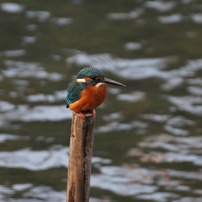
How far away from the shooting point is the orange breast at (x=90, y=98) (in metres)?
4.77

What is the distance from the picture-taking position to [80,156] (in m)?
4.89

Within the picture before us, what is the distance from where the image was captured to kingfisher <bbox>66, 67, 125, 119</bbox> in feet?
15.6

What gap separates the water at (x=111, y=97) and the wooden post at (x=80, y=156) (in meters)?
2.30

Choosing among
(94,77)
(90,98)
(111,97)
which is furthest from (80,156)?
(111,97)

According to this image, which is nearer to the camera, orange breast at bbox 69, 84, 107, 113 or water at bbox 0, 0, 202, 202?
orange breast at bbox 69, 84, 107, 113

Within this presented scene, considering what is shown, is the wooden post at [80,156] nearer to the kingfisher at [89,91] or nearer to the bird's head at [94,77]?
the kingfisher at [89,91]

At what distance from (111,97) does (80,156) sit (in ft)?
16.3

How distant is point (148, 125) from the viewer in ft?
29.6

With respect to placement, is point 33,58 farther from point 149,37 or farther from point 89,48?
point 149,37

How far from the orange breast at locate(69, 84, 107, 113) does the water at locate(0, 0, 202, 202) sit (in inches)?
104

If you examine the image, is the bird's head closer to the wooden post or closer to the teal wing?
the teal wing

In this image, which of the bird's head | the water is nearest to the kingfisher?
the bird's head

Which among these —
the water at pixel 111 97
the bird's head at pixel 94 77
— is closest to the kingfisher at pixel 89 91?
the bird's head at pixel 94 77

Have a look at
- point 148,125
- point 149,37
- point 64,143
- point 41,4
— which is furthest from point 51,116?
point 41,4
